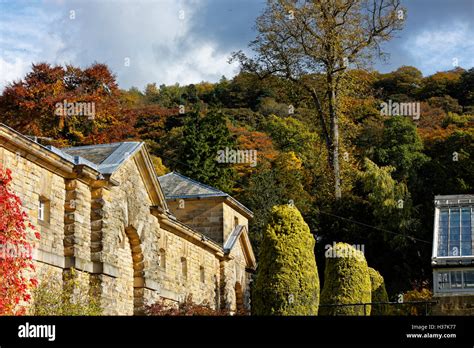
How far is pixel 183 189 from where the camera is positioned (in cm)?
3753

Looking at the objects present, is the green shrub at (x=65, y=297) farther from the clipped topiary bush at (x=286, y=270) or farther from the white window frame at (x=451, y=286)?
the white window frame at (x=451, y=286)

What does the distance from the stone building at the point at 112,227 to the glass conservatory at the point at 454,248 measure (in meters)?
9.10

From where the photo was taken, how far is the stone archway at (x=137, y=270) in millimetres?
25016

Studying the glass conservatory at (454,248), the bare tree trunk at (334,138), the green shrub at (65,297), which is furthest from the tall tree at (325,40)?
the green shrub at (65,297)

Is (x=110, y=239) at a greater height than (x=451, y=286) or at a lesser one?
greater

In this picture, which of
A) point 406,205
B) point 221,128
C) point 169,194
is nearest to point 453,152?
point 406,205

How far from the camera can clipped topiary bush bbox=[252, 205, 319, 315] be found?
27.4 meters

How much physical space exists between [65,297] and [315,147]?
124ft

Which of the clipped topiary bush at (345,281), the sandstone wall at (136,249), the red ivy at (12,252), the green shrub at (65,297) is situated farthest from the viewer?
the clipped topiary bush at (345,281)

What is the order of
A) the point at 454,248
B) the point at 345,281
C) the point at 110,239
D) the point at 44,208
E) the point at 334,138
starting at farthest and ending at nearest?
the point at 334,138 < the point at 454,248 < the point at 345,281 < the point at 110,239 < the point at 44,208

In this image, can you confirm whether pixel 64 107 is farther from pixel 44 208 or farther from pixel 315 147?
pixel 44 208

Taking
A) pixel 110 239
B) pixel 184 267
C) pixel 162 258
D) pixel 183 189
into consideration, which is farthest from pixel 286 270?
pixel 183 189

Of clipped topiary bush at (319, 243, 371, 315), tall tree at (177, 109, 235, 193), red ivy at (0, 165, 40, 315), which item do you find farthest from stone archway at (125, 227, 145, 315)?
tall tree at (177, 109, 235, 193)
